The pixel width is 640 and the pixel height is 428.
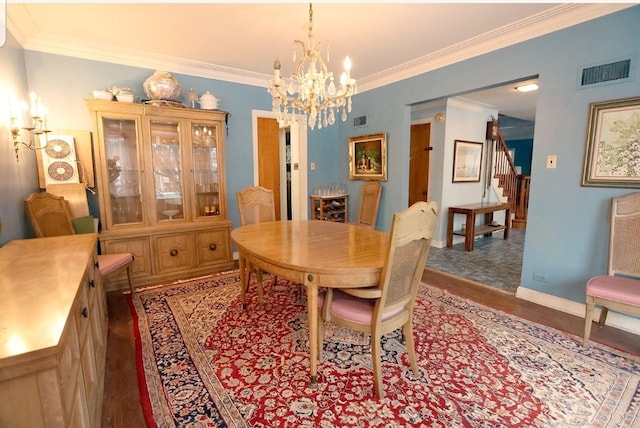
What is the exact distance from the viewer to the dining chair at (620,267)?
6.54ft

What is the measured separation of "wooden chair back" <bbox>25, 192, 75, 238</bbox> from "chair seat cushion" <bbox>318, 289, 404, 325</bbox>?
2.42m

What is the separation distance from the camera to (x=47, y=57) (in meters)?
2.98

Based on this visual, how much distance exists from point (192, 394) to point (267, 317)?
0.92m

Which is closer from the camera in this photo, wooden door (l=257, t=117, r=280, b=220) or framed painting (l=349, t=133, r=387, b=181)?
framed painting (l=349, t=133, r=387, b=181)

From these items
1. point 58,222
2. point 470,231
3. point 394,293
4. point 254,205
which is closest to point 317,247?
point 394,293

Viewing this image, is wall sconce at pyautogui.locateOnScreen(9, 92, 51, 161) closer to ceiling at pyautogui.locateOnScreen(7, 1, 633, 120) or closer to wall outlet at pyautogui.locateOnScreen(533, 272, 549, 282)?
ceiling at pyautogui.locateOnScreen(7, 1, 633, 120)

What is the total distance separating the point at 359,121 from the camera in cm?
459

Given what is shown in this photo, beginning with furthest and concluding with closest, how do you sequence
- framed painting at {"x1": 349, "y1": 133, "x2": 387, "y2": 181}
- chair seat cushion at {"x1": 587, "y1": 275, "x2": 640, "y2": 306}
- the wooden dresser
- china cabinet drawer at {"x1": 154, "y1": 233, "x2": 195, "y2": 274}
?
1. framed painting at {"x1": 349, "y1": 133, "x2": 387, "y2": 181}
2. china cabinet drawer at {"x1": 154, "y1": 233, "x2": 195, "y2": 274}
3. chair seat cushion at {"x1": 587, "y1": 275, "x2": 640, "y2": 306}
4. the wooden dresser

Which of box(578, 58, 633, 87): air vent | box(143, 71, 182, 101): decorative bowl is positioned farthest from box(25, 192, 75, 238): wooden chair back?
box(578, 58, 633, 87): air vent

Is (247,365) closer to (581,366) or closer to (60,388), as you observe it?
(60,388)

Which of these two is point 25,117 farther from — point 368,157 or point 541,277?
point 541,277

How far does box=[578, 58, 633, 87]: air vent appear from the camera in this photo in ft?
7.37

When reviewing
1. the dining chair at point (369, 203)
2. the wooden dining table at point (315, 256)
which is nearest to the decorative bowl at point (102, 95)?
the wooden dining table at point (315, 256)

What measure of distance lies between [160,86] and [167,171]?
93cm
